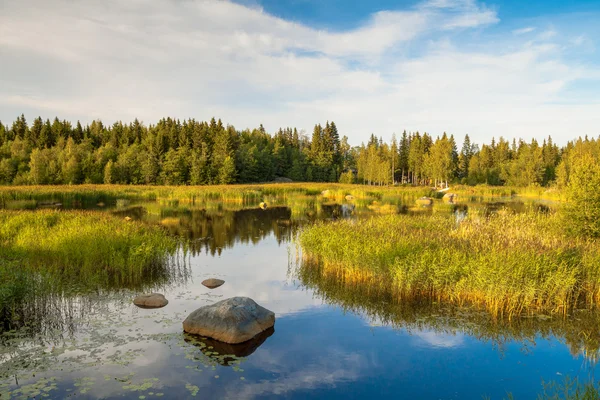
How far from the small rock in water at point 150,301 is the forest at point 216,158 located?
66.5 meters

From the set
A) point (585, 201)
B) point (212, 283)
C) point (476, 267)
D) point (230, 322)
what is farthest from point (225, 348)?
point (585, 201)

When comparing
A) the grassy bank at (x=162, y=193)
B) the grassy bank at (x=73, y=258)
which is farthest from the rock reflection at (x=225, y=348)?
the grassy bank at (x=162, y=193)

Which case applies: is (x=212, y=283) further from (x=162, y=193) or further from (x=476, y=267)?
(x=162, y=193)

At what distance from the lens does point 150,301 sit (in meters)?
13.2

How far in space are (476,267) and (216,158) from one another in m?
75.0

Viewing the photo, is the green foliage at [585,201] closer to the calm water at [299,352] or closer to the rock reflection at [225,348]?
the calm water at [299,352]

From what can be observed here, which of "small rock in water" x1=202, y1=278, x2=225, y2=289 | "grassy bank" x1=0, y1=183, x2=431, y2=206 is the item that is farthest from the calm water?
"grassy bank" x1=0, y1=183, x2=431, y2=206

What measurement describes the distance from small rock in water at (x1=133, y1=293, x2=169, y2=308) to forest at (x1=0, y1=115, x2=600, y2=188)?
6649cm

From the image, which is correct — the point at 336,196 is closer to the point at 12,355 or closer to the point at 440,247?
the point at 440,247

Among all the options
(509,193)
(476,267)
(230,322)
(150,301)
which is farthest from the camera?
(509,193)

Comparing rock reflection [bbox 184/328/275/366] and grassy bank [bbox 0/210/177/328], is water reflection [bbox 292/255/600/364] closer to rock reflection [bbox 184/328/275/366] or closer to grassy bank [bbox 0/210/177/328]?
rock reflection [bbox 184/328/275/366]

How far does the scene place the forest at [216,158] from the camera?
75.5 m

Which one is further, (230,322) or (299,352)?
(230,322)

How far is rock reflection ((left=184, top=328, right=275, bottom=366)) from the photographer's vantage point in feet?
31.4
